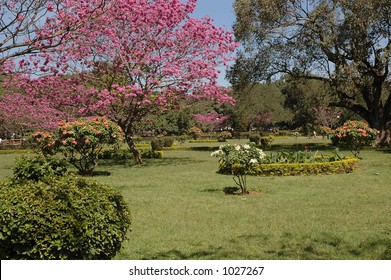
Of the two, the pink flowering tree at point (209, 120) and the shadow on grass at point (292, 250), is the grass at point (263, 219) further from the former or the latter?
the pink flowering tree at point (209, 120)

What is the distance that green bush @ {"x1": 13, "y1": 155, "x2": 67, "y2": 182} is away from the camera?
256 inches

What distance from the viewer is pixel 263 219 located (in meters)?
8.19

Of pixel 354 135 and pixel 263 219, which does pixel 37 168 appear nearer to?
pixel 263 219

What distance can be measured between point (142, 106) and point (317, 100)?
61.4ft

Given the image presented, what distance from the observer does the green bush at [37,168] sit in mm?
6508

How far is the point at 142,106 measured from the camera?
21.1 metres

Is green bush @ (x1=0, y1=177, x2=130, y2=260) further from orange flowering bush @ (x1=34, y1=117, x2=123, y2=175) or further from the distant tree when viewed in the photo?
the distant tree

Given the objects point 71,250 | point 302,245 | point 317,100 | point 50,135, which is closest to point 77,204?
point 71,250

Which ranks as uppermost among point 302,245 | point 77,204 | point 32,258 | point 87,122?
point 87,122

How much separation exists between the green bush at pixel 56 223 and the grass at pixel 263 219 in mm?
1366

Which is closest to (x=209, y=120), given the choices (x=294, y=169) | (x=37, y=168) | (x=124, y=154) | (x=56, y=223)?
(x=124, y=154)

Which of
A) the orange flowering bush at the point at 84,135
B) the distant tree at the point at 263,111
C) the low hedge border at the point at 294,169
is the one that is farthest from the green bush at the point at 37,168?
the distant tree at the point at 263,111

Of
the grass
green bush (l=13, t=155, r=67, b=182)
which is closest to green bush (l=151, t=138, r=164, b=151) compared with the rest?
the grass
